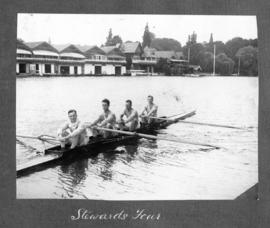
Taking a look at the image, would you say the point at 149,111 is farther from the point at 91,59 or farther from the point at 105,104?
the point at 91,59

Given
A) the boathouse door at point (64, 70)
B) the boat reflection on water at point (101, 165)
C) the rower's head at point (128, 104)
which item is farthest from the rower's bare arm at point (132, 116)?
the boathouse door at point (64, 70)

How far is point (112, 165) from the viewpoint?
2275 millimetres

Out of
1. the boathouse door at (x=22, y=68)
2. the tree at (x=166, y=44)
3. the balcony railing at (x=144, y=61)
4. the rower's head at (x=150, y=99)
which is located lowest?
the rower's head at (x=150, y=99)

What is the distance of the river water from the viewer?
1.88m

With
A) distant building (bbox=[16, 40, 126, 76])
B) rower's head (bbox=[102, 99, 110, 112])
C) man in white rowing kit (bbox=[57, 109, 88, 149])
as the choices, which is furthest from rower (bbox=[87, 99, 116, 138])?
distant building (bbox=[16, 40, 126, 76])

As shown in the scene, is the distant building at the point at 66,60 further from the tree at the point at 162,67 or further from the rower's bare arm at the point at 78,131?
the rower's bare arm at the point at 78,131

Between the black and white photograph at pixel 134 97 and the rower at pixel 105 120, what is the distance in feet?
0.04

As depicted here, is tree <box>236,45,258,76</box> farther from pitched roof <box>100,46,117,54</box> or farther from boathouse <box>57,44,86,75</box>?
boathouse <box>57,44,86,75</box>

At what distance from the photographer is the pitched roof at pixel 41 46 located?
1.91 m
